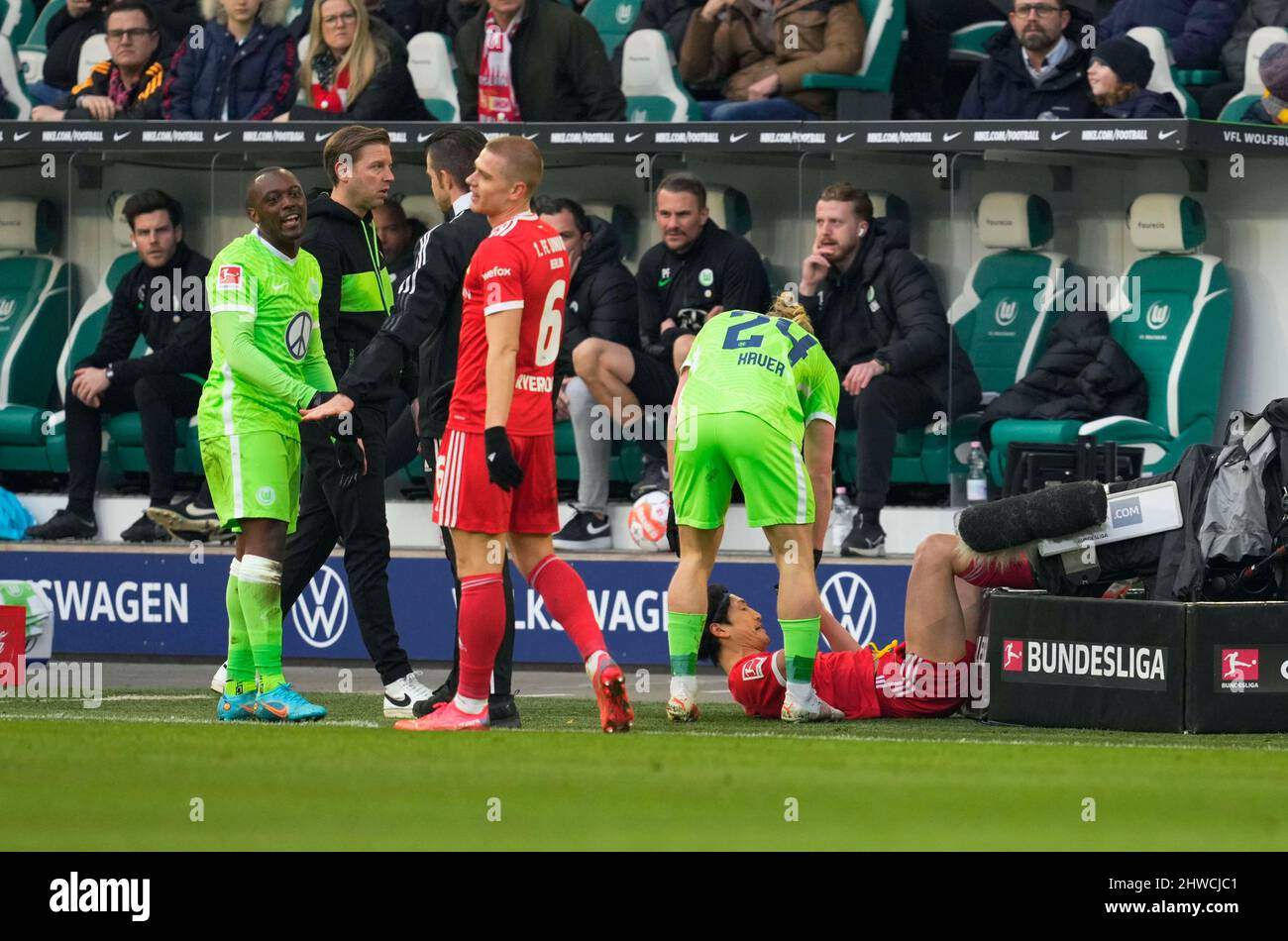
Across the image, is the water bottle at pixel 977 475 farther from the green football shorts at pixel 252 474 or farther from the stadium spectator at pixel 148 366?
the green football shorts at pixel 252 474

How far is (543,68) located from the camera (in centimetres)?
1149

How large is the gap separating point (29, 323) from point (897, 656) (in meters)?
6.89

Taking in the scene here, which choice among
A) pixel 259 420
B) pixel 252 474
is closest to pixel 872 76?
pixel 259 420

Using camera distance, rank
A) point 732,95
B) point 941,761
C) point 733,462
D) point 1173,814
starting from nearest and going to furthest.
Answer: point 1173,814 → point 941,761 → point 733,462 → point 732,95

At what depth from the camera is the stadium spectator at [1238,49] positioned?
11156 millimetres

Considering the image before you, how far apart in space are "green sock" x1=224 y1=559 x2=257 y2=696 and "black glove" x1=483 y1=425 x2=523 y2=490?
4.14 feet

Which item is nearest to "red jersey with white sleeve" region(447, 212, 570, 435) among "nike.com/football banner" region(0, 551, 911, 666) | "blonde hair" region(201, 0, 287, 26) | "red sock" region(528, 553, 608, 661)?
"red sock" region(528, 553, 608, 661)

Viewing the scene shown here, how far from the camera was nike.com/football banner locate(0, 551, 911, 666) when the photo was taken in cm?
1041

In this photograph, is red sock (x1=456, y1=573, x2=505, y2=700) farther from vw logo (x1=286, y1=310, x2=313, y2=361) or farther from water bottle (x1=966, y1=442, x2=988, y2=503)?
water bottle (x1=966, y1=442, x2=988, y2=503)

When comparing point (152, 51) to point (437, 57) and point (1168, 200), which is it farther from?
point (1168, 200)

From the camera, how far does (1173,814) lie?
544cm

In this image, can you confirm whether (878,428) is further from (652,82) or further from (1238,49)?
(1238,49)

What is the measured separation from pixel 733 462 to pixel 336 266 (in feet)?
5.36
